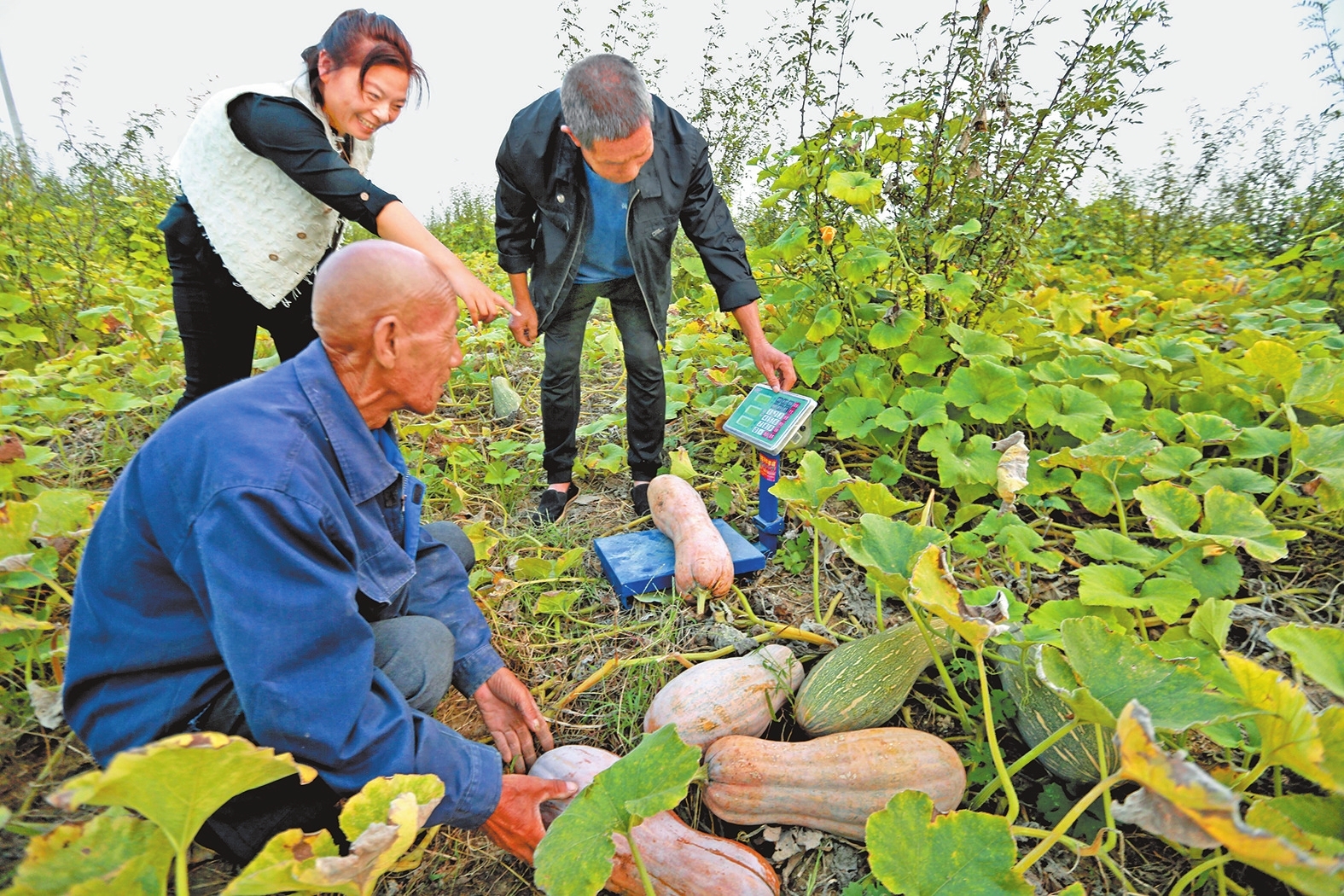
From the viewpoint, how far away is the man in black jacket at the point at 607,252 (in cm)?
248

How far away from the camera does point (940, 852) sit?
1.20 m

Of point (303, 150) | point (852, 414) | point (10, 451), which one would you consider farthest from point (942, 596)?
point (10, 451)

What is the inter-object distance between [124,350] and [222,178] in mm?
1938

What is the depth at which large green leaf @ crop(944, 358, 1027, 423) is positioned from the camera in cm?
240

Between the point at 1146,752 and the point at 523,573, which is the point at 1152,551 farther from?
the point at 523,573

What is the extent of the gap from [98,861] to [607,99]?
78.6 inches

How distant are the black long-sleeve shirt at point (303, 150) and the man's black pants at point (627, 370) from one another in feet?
2.64

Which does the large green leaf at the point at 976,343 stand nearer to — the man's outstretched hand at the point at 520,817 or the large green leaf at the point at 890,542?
the large green leaf at the point at 890,542

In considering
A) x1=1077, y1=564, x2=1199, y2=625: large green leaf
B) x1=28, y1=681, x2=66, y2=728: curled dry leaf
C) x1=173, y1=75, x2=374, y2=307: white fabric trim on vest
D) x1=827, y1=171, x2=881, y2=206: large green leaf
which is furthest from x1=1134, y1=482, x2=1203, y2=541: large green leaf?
x1=28, y1=681, x2=66, y2=728: curled dry leaf

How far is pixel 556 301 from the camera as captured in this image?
2666 mm

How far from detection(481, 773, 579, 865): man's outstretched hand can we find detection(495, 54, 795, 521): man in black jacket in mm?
1449

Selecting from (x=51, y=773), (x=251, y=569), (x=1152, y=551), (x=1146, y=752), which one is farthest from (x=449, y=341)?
(x=1152, y=551)

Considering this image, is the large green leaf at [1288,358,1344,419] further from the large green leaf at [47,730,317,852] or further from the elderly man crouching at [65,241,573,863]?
the large green leaf at [47,730,317,852]

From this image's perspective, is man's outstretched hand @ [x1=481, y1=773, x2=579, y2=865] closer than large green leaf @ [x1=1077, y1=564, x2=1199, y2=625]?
Yes
